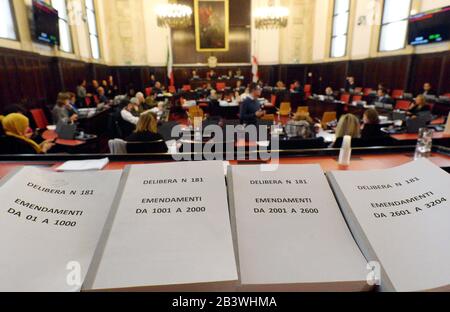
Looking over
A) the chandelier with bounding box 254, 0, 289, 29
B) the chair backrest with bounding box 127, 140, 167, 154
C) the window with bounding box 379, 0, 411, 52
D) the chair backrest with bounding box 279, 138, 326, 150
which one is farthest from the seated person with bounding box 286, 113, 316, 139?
the chandelier with bounding box 254, 0, 289, 29

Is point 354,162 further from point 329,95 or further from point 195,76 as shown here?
point 195,76

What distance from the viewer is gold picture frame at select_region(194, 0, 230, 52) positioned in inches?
552

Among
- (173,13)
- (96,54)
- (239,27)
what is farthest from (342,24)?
(96,54)

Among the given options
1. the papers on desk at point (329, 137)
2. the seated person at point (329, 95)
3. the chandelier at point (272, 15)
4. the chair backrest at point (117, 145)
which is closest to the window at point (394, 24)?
the seated person at point (329, 95)

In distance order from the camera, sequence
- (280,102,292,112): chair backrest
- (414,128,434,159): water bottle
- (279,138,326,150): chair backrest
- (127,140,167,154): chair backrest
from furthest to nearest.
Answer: (280,102,292,112): chair backrest → (127,140,167,154): chair backrest → (279,138,326,150): chair backrest → (414,128,434,159): water bottle

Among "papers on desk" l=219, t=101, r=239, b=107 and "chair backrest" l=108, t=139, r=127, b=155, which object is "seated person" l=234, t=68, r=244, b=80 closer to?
"papers on desk" l=219, t=101, r=239, b=107

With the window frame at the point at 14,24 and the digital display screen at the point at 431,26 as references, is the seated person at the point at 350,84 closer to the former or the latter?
the digital display screen at the point at 431,26

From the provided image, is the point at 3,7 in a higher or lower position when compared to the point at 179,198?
higher

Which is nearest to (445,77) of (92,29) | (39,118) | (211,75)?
(211,75)

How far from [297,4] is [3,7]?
12.4 metres

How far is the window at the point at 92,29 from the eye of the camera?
453 inches

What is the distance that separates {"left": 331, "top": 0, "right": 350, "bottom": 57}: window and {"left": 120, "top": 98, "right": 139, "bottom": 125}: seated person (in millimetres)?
9922

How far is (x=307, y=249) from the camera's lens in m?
0.60
